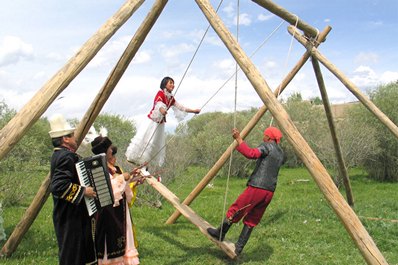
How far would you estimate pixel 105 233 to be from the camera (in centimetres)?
431

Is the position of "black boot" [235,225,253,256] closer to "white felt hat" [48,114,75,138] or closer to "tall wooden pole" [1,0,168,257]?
"tall wooden pole" [1,0,168,257]

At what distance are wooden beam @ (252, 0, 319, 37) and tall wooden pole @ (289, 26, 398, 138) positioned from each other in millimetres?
161

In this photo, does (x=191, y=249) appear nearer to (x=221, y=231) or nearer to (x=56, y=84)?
(x=221, y=231)

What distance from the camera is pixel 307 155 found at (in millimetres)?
3391

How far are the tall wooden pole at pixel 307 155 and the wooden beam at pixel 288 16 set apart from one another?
1.68 m

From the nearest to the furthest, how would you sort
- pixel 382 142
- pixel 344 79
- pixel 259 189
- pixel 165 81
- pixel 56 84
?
pixel 56 84 < pixel 259 189 < pixel 165 81 < pixel 344 79 < pixel 382 142

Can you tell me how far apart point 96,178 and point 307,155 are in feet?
6.37

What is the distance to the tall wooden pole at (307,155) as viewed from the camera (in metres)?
3.14

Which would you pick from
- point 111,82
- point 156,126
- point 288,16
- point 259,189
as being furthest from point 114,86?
point 288,16

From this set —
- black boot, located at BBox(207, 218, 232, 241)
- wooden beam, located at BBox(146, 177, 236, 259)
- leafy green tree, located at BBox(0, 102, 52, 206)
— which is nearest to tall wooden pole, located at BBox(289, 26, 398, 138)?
black boot, located at BBox(207, 218, 232, 241)

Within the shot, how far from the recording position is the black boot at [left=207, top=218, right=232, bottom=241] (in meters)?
5.29

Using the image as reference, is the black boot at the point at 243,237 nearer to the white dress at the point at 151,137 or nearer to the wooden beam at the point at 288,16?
the white dress at the point at 151,137

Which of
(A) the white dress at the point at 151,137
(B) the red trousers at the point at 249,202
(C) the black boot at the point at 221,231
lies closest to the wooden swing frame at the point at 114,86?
(C) the black boot at the point at 221,231

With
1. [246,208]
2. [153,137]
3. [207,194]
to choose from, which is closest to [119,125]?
[207,194]
